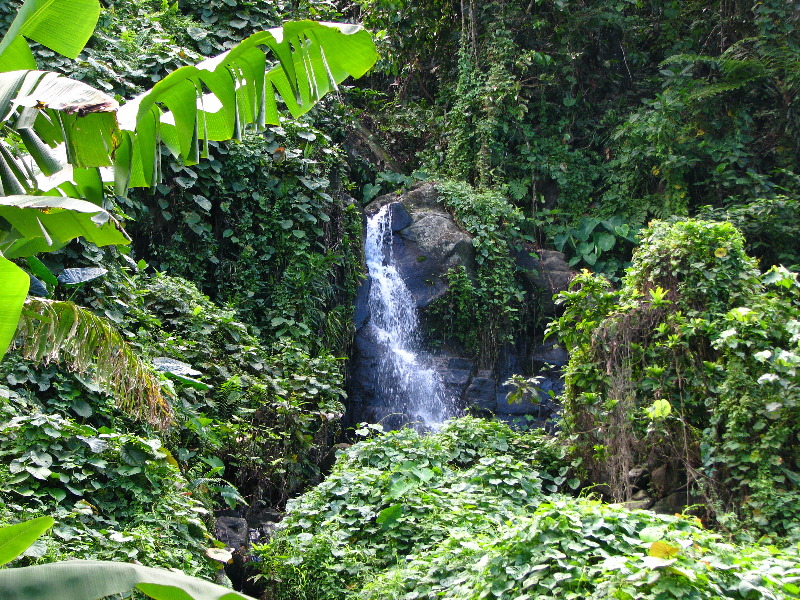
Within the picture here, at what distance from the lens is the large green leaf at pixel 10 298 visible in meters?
2.29

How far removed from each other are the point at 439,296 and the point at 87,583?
983cm

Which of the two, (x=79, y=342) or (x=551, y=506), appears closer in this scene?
(x=79, y=342)

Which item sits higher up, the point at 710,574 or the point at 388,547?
the point at 710,574

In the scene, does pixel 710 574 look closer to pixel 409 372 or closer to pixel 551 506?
pixel 551 506

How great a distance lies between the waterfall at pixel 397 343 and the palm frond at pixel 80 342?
6690mm

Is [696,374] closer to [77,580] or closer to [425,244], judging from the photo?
[425,244]

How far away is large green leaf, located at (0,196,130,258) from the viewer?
8.25 feet

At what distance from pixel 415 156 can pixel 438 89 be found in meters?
1.56

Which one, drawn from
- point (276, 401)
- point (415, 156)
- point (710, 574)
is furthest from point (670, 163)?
point (710, 574)

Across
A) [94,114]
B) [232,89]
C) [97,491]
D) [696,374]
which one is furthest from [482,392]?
[94,114]

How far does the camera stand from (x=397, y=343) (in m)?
11.5

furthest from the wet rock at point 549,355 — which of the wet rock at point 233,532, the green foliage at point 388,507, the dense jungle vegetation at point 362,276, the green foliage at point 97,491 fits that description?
the green foliage at point 97,491

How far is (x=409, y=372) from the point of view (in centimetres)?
1124

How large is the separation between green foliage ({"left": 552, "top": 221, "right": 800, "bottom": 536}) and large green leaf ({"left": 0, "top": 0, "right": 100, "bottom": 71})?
554 centimetres
